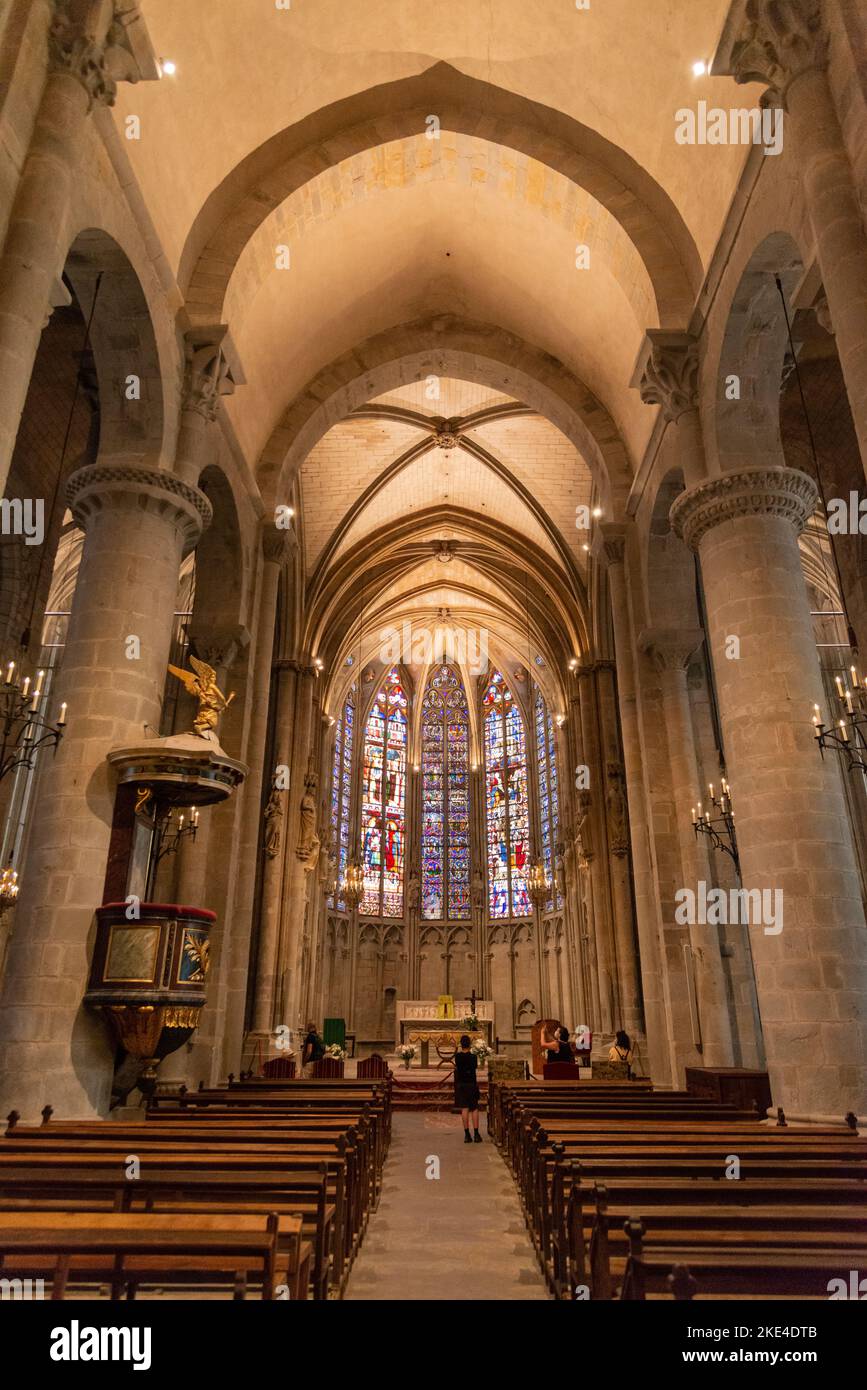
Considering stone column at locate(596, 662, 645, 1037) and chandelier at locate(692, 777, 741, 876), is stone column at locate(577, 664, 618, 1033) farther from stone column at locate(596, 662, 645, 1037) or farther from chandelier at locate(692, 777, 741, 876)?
chandelier at locate(692, 777, 741, 876)

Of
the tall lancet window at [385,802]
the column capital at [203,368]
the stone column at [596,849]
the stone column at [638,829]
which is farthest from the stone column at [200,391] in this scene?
the tall lancet window at [385,802]

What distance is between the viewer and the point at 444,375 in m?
17.2

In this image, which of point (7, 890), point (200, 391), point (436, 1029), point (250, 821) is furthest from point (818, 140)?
point (436, 1029)

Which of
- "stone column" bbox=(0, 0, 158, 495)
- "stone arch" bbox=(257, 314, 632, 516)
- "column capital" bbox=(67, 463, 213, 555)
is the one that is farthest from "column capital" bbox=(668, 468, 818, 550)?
"stone column" bbox=(0, 0, 158, 495)

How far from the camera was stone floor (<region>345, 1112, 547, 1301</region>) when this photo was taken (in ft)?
16.3

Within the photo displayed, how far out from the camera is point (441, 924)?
3281cm

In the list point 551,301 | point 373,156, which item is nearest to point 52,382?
point 373,156

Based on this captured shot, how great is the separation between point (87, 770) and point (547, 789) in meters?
24.0

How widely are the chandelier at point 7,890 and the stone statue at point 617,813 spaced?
12271 millimetres

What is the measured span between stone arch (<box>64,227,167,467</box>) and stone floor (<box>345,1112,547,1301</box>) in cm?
821

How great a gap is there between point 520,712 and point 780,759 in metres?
25.5

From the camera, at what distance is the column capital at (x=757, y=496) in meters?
9.55

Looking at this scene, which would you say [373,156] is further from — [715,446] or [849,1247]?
[849,1247]

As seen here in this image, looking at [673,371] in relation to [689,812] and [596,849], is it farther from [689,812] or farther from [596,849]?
[596,849]
